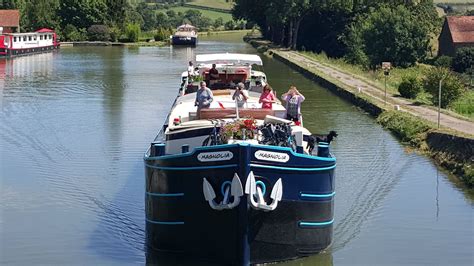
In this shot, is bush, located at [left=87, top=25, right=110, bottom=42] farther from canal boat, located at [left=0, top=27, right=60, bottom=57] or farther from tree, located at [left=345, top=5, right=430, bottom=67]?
tree, located at [left=345, top=5, right=430, bottom=67]

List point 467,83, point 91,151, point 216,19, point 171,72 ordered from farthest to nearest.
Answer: point 216,19 < point 171,72 < point 467,83 < point 91,151

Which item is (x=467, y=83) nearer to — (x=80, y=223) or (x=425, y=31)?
(x=425, y=31)

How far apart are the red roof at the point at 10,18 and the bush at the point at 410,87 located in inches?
2503

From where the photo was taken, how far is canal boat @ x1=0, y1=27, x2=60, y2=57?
68.1 meters

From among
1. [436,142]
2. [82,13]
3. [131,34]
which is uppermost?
[82,13]

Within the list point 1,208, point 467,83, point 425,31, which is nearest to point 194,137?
point 1,208

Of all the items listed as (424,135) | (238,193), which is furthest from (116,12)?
(238,193)

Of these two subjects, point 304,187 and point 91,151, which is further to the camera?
point 91,151

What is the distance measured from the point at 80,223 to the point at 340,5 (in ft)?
180

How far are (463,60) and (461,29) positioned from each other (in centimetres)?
934

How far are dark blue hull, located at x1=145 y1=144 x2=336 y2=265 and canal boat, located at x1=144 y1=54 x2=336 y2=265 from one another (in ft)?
0.05

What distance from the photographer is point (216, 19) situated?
158 meters

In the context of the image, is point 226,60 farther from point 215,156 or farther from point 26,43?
point 26,43

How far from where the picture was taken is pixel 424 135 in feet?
81.8
